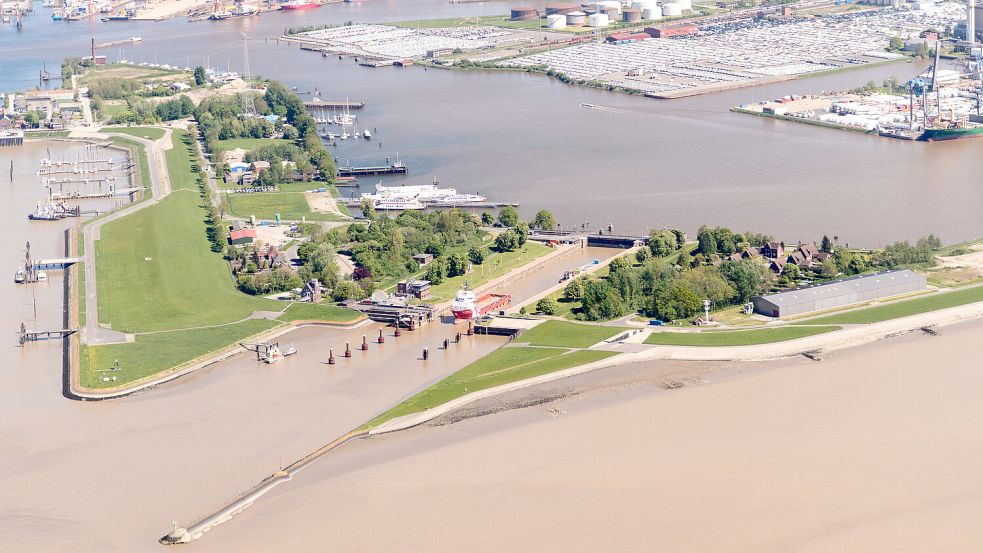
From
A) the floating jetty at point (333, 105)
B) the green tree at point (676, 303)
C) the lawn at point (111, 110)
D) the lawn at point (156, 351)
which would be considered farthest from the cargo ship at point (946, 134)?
the lawn at point (111, 110)

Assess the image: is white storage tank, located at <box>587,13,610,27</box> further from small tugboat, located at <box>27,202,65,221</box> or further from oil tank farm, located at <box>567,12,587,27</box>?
small tugboat, located at <box>27,202,65,221</box>

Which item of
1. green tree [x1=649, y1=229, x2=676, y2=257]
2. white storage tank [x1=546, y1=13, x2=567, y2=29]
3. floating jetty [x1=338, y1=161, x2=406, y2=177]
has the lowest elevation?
green tree [x1=649, y1=229, x2=676, y2=257]

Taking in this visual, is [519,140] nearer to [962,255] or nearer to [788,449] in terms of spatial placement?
[962,255]

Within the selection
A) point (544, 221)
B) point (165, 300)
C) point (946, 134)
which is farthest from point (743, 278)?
point (946, 134)

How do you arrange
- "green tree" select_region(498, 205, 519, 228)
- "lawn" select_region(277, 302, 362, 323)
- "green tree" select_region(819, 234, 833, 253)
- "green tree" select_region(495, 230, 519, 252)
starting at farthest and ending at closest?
1. "green tree" select_region(498, 205, 519, 228)
2. "green tree" select_region(495, 230, 519, 252)
3. "green tree" select_region(819, 234, 833, 253)
4. "lawn" select_region(277, 302, 362, 323)

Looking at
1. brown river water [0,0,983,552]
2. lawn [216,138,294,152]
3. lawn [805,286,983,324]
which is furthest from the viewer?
lawn [216,138,294,152]

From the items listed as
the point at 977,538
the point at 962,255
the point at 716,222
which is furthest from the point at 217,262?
the point at 977,538

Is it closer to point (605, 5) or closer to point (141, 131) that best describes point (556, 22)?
point (605, 5)

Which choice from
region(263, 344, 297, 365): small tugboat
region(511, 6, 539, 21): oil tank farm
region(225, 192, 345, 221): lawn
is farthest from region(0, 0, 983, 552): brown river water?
region(511, 6, 539, 21): oil tank farm
